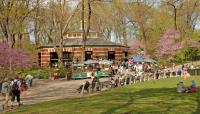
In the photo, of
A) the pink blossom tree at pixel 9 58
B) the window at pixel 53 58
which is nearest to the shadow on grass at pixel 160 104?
the pink blossom tree at pixel 9 58

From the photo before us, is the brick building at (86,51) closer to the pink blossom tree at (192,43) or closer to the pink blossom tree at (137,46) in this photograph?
the pink blossom tree at (192,43)

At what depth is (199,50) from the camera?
75.4m

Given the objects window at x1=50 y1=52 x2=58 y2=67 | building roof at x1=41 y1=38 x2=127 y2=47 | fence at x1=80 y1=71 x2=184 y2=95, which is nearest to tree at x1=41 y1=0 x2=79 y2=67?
building roof at x1=41 y1=38 x2=127 y2=47

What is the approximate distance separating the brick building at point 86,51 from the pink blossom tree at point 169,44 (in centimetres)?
725

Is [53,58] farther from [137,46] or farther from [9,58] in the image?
[9,58]

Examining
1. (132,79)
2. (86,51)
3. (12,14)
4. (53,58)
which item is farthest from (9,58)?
(53,58)

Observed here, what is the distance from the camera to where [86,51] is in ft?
217

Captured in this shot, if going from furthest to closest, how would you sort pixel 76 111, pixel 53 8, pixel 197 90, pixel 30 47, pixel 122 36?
pixel 122 36, pixel 30 47, pixel 53 8, pixel 197 90, pixel 76 111

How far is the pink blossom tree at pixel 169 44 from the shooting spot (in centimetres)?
7171

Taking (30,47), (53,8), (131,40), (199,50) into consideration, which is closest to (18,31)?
(53,8)

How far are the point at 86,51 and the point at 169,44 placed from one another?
575 inches

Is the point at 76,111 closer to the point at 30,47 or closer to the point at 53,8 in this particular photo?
the point at 53,8

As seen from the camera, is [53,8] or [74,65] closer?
[74,65]

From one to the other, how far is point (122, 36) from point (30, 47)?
22912 mm
